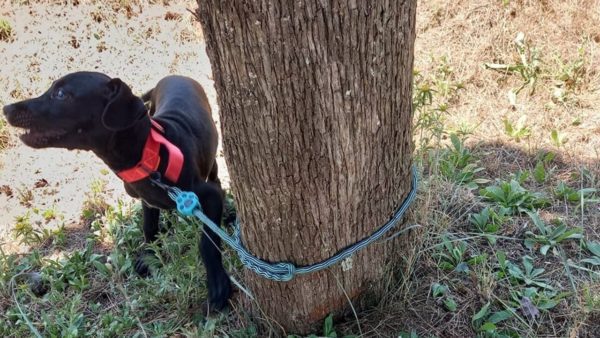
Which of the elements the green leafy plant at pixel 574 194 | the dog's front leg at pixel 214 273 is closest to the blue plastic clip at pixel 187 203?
the dog's front leg at pixel 214 273

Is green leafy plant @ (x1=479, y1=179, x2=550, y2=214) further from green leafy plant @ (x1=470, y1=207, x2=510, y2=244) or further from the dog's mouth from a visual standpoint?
the dog's mouth

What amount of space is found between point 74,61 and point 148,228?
2435 millimetres

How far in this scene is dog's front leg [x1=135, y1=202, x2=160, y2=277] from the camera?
9.05ft

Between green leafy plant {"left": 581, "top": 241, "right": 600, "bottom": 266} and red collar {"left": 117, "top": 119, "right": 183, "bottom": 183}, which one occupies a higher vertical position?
red collar {"left": 117, "top": 119, "right": 183, "bottom": 183}

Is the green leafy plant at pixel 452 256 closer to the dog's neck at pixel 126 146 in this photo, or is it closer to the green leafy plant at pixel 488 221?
the green leafy plant at pixel 488 221

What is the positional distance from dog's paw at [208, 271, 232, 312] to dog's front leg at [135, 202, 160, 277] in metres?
0.56

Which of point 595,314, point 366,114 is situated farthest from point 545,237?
point 366,114

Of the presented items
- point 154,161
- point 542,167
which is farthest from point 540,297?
point 154,161

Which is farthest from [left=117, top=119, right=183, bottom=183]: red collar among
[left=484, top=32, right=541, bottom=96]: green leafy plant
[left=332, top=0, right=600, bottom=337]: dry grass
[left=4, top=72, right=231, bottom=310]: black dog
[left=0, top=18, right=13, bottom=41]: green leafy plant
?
[left=0, top=18, right=13, bottom=41]: green leafy plant

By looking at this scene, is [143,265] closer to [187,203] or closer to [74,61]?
[187,203]

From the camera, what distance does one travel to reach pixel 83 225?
3305 mm

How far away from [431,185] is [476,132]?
3.14 ft

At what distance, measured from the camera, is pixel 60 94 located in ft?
7.73

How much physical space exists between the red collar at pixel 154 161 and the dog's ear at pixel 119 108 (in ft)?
0.42
